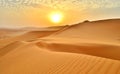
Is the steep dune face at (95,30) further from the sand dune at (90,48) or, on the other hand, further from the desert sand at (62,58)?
the sand dune at (90,48)

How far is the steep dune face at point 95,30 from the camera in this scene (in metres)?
4.06

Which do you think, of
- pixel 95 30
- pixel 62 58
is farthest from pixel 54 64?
pixel 95 30

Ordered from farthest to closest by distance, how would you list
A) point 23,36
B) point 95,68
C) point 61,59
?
point 23,36 → point 61,59 → point 95,68

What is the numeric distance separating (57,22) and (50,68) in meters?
3.55

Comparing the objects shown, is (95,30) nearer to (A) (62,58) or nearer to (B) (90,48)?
(B) (90,48)

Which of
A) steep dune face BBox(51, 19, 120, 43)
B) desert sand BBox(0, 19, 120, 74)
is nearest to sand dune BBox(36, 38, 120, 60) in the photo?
desert sand BBox(0, 19, 120, 74)

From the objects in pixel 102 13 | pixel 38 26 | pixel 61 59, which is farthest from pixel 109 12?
pixel 61 59

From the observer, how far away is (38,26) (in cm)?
563

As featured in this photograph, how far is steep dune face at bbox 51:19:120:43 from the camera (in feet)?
13.3

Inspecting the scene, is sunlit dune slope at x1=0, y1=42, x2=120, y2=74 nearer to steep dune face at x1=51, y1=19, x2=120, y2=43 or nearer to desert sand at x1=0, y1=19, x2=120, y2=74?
desert sand at x1=0, y1=19, x2=120, y2=74

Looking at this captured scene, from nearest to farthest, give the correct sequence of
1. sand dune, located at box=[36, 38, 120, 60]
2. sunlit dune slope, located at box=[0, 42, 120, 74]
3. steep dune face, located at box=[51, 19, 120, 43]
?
sunlit dune slope, located at box=[0, 42, 120, 74], sand dune, located at box=[36, 38, 120, 60], steep dune face, located at box=[51, 19, 120, 43]

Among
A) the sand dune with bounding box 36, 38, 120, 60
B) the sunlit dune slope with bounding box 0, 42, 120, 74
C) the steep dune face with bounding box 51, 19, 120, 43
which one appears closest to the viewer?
the sunlit dune slope with bounding box 0, 42, 120, 74

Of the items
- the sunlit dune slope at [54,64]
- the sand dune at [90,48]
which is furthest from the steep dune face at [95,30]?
the sunlit dune slope at [54,64]

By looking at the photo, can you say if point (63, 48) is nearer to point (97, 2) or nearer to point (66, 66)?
point (66, 66)
